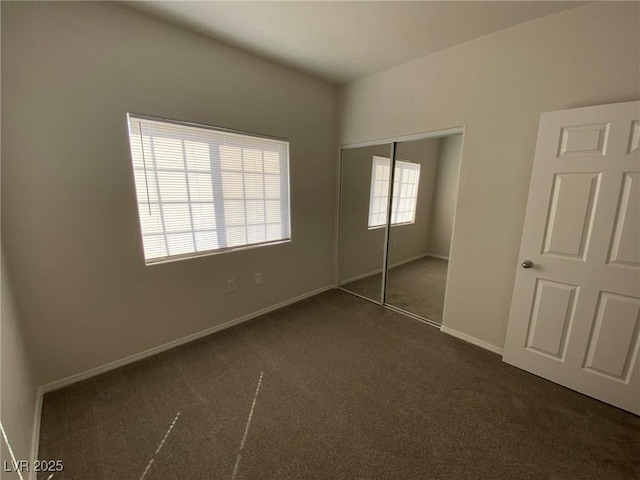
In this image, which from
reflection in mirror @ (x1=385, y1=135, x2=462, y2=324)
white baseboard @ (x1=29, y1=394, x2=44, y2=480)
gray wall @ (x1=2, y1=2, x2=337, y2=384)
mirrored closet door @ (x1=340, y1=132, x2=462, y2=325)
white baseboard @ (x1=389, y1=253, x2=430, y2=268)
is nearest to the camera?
white baseboard @ (x1=29, y1=394, x2=44, y2=480)

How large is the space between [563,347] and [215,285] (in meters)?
2.96

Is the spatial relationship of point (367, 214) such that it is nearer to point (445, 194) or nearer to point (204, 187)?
point (445, 194)

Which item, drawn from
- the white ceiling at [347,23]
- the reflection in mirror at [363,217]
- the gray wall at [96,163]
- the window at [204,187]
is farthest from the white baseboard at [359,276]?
the white ceiling at [347,23]

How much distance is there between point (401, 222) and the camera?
4441 millimetres

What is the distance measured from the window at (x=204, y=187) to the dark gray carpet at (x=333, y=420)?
104cm

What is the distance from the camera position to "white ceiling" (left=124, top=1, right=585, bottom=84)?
1743 mm

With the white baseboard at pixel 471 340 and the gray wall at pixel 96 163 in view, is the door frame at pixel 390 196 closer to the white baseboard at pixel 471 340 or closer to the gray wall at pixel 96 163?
the white baseboard at pixel 471 340

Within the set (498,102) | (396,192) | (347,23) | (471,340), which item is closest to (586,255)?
(471,340)

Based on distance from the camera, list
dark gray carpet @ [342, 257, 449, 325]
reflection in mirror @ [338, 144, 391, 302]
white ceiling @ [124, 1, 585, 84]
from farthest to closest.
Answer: reflection in mirror @ [338, 144, 391, 302] → dark gray carpet @ [342, 257, 449, 325] → white ceiling @ [124, 1, 585, 84]

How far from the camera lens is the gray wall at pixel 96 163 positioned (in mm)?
1562

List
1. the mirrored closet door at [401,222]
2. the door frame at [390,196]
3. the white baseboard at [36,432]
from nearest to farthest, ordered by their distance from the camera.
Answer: the white baseboard at [36,432], the door frame at [390,196], the mirrored closet door at [401,222]

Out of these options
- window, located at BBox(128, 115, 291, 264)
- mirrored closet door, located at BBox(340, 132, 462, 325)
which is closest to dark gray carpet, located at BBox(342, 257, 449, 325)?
mirrored closet door, located at BBox(340, 132, 462, 325)

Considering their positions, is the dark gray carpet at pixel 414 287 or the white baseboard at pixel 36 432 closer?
the white baseboard at pixel 36 432

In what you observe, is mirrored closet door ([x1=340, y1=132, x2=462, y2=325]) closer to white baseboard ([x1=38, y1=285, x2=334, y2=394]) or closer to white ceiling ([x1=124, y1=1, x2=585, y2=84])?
white ceiling ([x1=124, y1=1, x2=585, y2=84])
